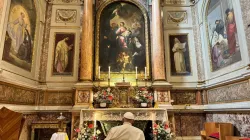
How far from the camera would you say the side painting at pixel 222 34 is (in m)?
5.89

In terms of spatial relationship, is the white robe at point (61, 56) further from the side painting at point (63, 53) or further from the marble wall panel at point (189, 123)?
the marble wall panel at point (189, 123)

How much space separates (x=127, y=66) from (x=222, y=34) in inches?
144

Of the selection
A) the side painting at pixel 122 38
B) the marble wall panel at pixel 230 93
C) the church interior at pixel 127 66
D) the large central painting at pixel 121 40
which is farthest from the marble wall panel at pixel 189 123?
the side painting at pixel 122 38

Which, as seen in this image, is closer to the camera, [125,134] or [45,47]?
[125,134]

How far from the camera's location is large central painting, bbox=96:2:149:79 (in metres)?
7.96

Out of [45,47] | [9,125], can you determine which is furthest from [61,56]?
[9,125]

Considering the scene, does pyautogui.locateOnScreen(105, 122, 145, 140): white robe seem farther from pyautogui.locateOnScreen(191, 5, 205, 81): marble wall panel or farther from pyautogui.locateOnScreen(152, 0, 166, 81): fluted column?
pyautogui.locateOnScreen(191, 5, 205, 81): marble wall panel

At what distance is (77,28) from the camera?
27.4 ft

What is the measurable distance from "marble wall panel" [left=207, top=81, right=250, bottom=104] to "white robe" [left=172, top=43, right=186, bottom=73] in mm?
1421

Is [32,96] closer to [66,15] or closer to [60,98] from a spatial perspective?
[60,98]

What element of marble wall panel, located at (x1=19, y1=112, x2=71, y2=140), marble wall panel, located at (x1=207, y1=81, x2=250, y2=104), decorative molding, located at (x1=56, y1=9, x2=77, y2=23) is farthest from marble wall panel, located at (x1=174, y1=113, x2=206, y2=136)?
decorative molding, located at (x1=56, y1=9, x2=77, y2=23)

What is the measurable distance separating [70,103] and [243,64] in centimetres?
612

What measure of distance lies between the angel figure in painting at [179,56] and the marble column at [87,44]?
3.50 m

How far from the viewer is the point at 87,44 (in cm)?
761
